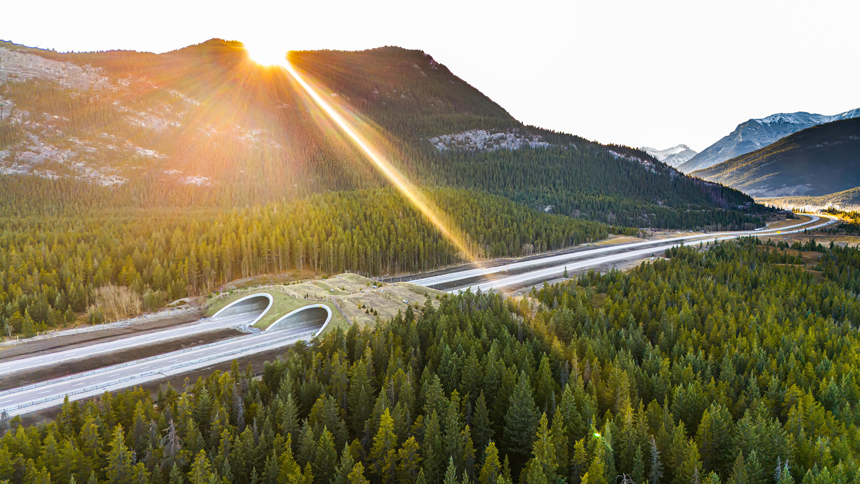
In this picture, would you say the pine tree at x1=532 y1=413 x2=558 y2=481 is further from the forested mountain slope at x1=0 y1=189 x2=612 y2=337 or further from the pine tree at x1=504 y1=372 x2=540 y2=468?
the forested mountain slope at x1=0 y1=189 x2=612 y2=337

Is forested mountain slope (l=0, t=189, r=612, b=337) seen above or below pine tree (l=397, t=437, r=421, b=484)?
above

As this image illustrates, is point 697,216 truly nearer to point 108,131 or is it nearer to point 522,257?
point 522,257

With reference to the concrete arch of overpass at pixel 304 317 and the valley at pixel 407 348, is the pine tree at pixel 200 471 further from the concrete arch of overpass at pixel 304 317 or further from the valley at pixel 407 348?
the concrete arch of overpass at pixel 304 317

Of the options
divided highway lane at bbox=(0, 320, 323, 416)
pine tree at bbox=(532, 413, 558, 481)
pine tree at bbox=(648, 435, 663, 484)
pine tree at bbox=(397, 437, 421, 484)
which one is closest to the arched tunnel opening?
divided highway lane at bbox=(0, 320, 323, 416)

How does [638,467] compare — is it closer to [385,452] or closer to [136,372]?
[385,452]

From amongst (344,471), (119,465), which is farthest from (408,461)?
(119,465)
